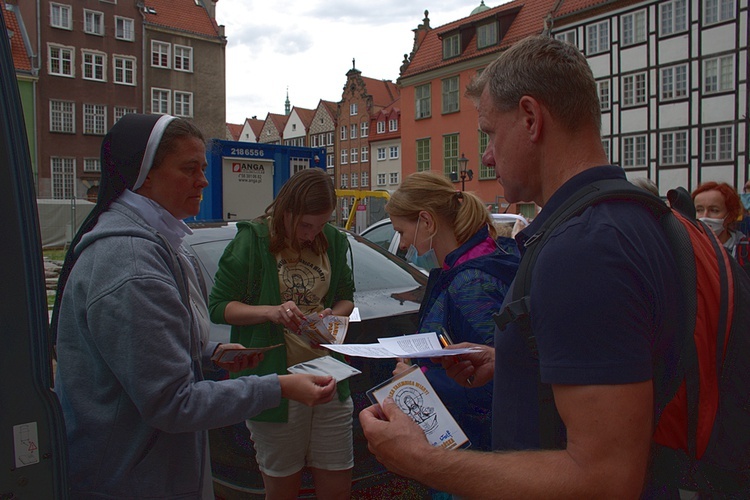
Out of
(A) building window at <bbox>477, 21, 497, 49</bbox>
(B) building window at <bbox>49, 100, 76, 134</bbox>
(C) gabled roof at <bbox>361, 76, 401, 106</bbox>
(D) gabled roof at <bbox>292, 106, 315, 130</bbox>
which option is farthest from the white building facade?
(D) gabled roof at <bbox>292, 106, 315, 130</bbox>

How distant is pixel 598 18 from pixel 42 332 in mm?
29470

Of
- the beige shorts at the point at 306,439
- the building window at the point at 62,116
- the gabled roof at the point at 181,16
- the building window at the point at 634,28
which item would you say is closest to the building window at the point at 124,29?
the gabled roof at the point at 181,16

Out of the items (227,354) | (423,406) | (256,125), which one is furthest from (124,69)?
(256,125)

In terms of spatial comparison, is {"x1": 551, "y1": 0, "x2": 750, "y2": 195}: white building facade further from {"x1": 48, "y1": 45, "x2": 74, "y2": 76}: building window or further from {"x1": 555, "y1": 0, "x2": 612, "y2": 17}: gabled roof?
{"x1": 48, "y1": 45, "x2": 74, "y2": 76}: building window

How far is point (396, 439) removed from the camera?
4.29 ft

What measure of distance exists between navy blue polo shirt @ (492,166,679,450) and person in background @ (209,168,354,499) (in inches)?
69.0

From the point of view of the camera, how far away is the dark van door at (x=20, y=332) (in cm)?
119

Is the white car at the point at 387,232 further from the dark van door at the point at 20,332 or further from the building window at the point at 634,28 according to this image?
the building window at the point at 634,28

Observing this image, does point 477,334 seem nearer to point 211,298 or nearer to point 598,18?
point 211,298

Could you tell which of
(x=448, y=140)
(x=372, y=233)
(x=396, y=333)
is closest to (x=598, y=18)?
(x=448, y=140)

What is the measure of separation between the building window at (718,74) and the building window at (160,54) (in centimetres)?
3150

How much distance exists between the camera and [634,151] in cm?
2481

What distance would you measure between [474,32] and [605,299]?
35.5 meters

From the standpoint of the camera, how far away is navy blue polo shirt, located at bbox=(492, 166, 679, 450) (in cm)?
101
